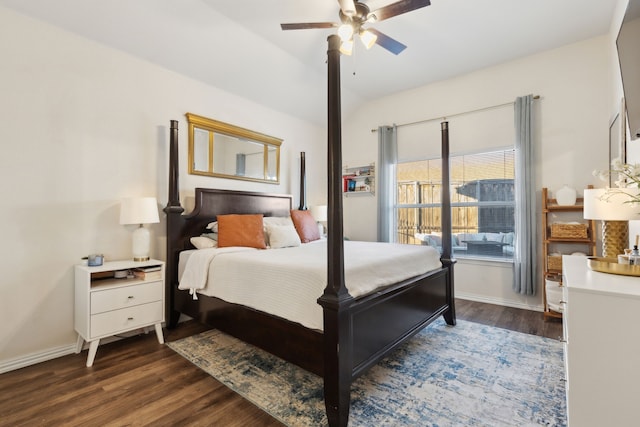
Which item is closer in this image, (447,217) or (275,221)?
(447,217)

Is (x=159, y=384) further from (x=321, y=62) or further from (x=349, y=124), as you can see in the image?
(x=349, y=124)

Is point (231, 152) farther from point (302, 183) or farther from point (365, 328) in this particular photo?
point (365, 328)

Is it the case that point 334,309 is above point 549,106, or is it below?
below

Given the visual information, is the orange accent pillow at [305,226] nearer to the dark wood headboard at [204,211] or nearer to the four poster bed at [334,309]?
the dark wood headboard at [204,211]

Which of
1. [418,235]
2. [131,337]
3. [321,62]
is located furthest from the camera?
[418,235]

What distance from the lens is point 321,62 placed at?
381 cm

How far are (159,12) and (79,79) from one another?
0.90 metres

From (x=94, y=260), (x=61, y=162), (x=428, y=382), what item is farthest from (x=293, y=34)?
(x=428, y=382)

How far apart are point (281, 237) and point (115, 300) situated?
5.18ft

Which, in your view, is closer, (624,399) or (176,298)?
(624,399)

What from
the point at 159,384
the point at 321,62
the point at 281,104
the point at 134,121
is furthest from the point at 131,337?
the point at 321,62

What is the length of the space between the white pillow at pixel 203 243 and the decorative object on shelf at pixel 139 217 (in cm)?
46

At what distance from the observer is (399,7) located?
2.21 m

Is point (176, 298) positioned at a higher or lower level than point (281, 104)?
lower
